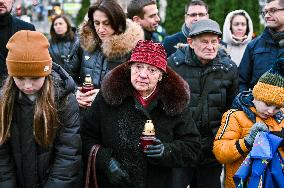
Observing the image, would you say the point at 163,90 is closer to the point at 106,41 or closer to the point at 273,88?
the point at 273,88

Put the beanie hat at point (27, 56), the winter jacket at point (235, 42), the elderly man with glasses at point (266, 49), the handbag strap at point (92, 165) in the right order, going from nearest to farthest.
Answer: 1. the beanie hat at point (27, 56)
2. the handbag strap at point (92, 165)
3. the elderly man with glasses at point (266, 49)
4. the winter jacket at point (235, 42)

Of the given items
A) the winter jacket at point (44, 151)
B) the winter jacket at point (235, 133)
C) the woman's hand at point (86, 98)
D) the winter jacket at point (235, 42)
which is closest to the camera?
the winter jacket at point (44, 151)

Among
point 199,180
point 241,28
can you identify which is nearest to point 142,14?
point 241,28

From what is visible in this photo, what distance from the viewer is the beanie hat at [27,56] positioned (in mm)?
3600

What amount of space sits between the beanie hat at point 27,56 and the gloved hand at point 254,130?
5.55ft

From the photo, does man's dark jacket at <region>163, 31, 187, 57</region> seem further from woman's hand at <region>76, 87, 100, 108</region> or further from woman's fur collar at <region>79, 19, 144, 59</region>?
woman's hand at <region>76, 87, 100, 108</region>

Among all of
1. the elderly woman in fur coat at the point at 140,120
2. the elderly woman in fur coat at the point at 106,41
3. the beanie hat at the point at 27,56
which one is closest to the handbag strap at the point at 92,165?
the elderly woman in fur coat at the point at 140,120

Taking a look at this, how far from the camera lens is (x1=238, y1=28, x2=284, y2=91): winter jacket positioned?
5.26m

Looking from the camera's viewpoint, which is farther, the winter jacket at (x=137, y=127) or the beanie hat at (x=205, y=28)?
the beanie hat at (x=205, y=28)

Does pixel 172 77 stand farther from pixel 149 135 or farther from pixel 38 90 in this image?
pixel 38 90

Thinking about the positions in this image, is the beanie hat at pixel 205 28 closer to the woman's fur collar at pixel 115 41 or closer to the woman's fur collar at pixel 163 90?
the woman's fur collar at pixel 115 41

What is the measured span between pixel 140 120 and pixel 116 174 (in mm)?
440

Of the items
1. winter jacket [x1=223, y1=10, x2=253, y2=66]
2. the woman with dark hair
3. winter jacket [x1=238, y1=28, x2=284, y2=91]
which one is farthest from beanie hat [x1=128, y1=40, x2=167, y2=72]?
the woman with dark hair

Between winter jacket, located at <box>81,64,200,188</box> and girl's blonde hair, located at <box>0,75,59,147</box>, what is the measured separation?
0.39 m
